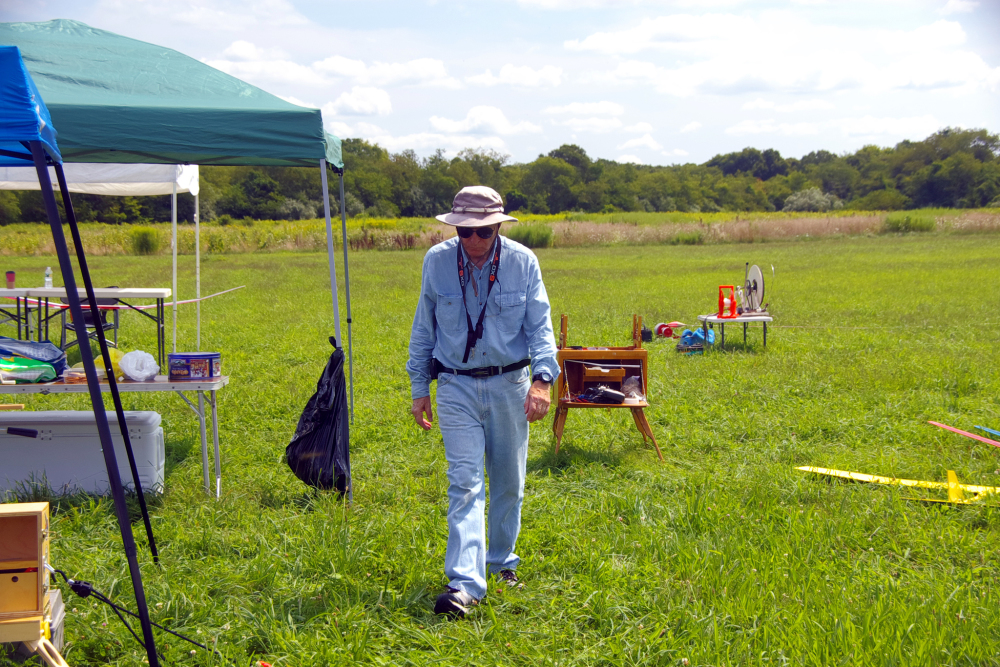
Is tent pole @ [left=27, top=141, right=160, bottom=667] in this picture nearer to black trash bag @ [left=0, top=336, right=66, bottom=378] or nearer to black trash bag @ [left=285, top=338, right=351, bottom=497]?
black trash bag @ [left=285, top=338, right=351, bottom=497]

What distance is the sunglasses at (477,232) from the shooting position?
339 centimetres

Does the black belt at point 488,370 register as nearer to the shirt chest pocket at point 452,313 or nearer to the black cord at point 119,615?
the shirt chest pocket at point 452,313

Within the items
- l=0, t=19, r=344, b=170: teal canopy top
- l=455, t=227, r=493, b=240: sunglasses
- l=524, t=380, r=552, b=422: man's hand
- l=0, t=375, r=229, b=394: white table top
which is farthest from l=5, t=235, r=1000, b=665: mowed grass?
l=0, t=19, r=344, b=170: teal canopy top

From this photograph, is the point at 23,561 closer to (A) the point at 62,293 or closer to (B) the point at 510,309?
(B) the point at 510,309

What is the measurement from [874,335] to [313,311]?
9.24 m

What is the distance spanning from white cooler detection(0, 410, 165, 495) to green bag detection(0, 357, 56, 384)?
0.34 m

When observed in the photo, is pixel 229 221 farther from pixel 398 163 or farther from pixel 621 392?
pixel 621 392

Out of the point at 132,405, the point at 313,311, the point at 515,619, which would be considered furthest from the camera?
the point at 313,311

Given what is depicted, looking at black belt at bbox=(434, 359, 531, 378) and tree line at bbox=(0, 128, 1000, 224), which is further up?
tree line at bbox=(0, 128, 1000, 224)

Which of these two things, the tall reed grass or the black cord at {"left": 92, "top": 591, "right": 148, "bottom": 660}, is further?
the tall reed grass

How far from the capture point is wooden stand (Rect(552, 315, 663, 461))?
Answer: 5.79m

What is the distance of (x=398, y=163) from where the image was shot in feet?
221

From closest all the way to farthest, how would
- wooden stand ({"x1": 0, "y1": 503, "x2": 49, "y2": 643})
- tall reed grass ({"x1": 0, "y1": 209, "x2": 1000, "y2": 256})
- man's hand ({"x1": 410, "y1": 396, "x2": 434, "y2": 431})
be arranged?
1. wooden stand ({"x1": 0, "y1": 503, "x2": 49, "y2": 643})
2. man's hand ({"x1": 410, "y1": 396, "x2": 434, "y2": 431})
3. tall reed grass ({"x1": 0, "y1": 209, "x2": 1000, "y2": 256})

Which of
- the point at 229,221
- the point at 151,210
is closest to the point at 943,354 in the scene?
the point at 229,221
